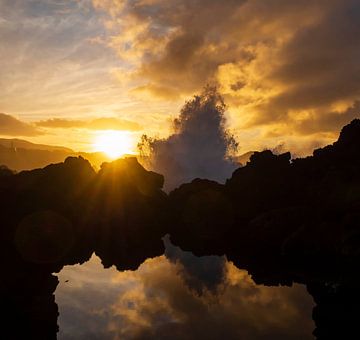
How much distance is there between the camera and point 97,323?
996 inches

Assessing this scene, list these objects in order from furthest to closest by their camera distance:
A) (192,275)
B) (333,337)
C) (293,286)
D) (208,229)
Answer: (208,229) < (192,275) < (293,286) < (333,337)

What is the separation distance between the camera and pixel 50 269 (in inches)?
1430

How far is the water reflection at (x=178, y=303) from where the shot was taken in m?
24.1

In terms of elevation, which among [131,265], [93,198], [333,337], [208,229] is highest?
[93,198]

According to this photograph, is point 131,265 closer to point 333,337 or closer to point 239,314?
point 239,314

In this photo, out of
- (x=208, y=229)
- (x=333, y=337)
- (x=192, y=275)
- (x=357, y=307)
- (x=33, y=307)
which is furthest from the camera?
(x=208, y=229)

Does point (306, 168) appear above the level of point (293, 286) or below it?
above

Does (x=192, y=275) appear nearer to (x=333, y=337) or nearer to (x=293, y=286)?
(x=293, y=286)

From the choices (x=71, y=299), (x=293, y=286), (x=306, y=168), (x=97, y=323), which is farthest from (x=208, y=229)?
(x=97, y=323)

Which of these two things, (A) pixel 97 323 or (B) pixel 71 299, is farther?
(B) pixel 71 299

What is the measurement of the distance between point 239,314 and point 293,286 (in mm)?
7429

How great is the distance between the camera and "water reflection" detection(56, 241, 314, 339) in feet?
78.9

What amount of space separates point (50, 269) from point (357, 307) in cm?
2461

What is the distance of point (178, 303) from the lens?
29.9 m
